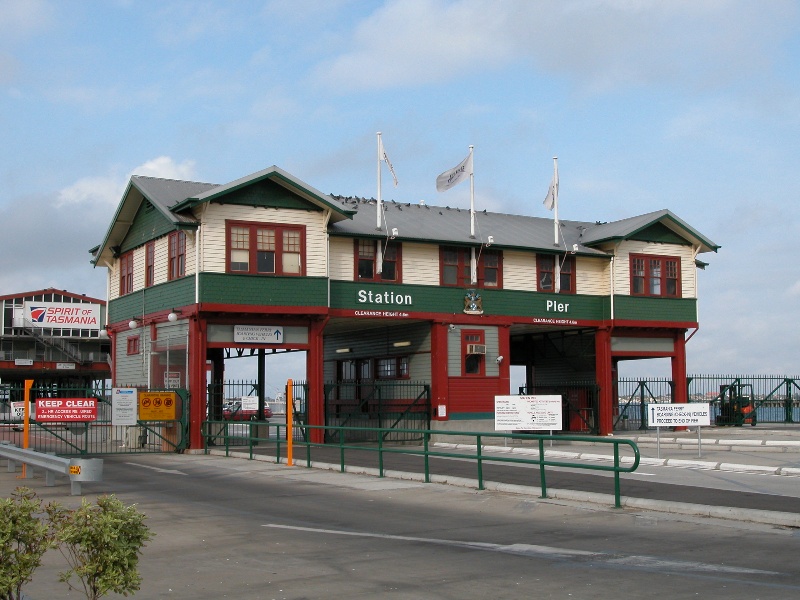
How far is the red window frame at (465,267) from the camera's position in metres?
36.2

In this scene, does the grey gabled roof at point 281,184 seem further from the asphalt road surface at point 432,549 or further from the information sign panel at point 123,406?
the asphalt road surface at point 432,549

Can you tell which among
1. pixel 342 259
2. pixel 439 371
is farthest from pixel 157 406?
pixel 439 371

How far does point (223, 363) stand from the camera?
130 ft

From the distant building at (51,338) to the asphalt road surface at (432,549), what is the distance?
253 ft

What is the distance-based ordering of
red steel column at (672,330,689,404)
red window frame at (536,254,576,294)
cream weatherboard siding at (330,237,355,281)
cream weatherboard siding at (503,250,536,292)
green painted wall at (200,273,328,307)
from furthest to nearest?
red steel column at (672,330,689,404), red window frame at (536,254,576,294), cream weatherboard siding at (503,250,536,292), cream weatherboard siding at (330,237,355,281), green painted wall at (200,273,328,307)

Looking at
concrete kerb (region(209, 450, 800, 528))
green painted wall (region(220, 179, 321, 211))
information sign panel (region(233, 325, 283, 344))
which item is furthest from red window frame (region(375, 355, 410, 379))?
concrete kerb (region(209, 450, 800, 528))

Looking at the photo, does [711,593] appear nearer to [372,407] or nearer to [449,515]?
[449,515]

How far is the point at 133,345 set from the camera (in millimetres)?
36812

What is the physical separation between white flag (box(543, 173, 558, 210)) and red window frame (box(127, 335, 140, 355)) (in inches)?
653

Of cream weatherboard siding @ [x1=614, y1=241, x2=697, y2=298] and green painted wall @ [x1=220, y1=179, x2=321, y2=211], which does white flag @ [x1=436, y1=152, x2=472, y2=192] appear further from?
cream weatherboard siding @ [x1=614, y1=241, x2=697, y2=298]

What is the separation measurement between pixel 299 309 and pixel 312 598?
23.1m

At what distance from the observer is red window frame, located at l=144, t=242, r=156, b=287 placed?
115 feet

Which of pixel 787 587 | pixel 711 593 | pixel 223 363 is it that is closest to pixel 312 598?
pixel 711 593

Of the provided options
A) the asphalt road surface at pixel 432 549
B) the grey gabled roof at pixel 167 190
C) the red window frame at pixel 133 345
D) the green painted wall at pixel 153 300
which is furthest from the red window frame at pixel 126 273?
the asphalt road surface at pixel 432 549
